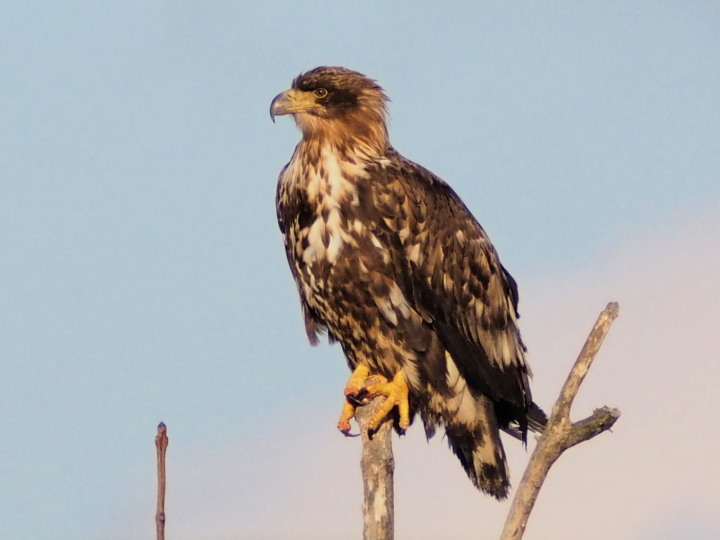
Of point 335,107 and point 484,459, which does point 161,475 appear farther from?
point 484,459

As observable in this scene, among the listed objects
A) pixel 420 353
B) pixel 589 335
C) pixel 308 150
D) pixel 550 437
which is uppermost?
pixel 308 150

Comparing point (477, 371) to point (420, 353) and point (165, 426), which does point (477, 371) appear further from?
point (165, 426)

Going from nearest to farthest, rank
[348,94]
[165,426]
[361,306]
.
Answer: [165,426] → [361,306] → [348,94]

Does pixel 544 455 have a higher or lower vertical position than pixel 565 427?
lower

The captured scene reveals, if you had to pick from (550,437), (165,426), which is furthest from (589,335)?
(165,426)

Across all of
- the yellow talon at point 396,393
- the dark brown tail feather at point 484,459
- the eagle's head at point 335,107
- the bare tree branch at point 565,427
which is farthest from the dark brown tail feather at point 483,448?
the eagle's head at point 335,107

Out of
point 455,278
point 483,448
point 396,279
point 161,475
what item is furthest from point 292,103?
point 161,475

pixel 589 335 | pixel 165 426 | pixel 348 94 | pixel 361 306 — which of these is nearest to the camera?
pixel 165 426

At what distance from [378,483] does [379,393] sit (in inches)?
48.7

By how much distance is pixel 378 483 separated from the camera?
7.44 meters

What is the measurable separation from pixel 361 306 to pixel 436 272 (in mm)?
677

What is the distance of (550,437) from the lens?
6879 millimetres

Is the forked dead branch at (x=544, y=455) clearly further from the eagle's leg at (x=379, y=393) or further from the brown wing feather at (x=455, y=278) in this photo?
the brown wing feather at (x=455, y=278)

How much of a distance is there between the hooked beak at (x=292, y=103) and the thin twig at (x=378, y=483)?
2.46m
